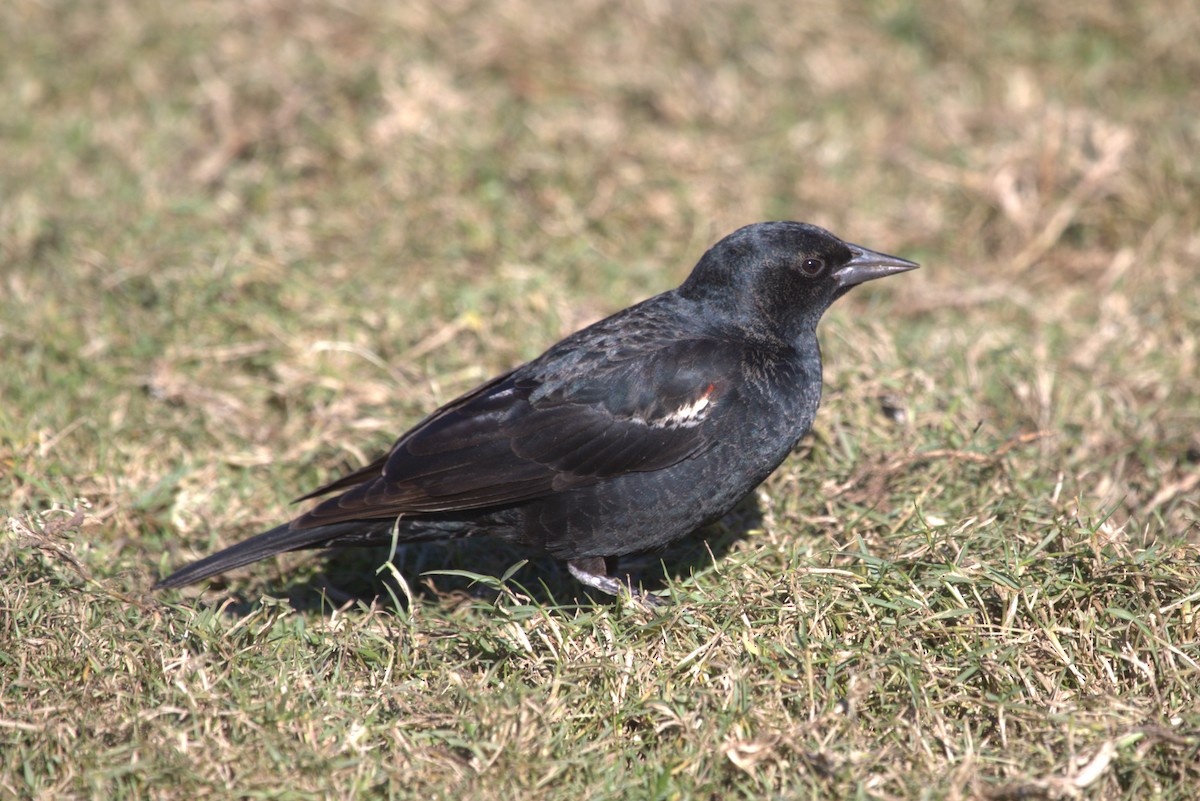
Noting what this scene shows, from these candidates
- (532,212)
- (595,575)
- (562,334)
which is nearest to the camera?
(595,575)

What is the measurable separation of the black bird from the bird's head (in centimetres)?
16

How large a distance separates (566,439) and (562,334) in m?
1.62

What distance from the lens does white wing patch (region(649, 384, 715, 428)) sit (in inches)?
167

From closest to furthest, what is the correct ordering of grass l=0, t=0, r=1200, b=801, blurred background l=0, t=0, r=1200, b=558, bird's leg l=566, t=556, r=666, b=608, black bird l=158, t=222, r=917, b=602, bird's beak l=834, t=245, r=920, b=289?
grass l=0, t=0, r=1200, b=801
black bird l=158, t=222, r=917, b=602
bird's leg l=566, t=556, r=666, b=608
bird's beak l=834, t=245, r=920, b=289
blurred background l=0, t=0, r=1200, b=558

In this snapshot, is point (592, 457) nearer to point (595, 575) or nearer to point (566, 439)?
point (566, 439)

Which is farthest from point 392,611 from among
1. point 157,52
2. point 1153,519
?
point 157,52

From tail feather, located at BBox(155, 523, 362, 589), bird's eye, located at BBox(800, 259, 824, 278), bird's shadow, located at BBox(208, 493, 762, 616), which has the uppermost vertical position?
bird's eye, located at BBox(800, 259, 824, 278)

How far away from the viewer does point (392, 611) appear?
Result: 14.8ft

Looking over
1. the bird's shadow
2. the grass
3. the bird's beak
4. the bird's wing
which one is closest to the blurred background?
the grass

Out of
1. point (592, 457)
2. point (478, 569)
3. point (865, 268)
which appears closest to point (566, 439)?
point (592, 457)

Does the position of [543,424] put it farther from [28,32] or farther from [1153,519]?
[28,32]

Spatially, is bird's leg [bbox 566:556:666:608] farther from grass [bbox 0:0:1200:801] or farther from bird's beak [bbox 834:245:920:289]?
bird's beak [bbox 834:245:920:289]

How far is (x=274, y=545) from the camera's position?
430 centimetres

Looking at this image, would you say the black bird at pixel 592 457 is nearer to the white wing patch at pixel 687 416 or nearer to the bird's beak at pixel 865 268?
the white wing patch at pixel 687 416
